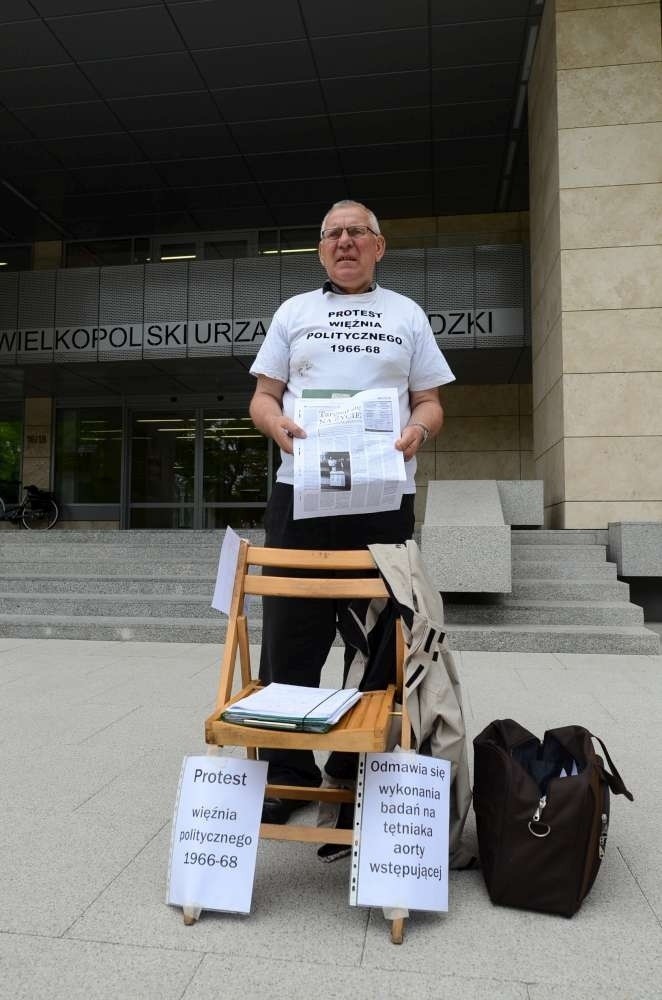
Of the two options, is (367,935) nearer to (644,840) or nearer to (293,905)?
(293,905)

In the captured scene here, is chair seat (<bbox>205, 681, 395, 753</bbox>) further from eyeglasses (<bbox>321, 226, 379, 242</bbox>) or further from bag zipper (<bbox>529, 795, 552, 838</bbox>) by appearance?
eyeglasses (<bbox>321, 226, 379, 242</bbox>)

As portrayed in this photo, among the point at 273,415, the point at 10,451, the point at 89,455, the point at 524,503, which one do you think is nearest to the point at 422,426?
the point at 273,415

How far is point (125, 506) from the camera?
13969 mm

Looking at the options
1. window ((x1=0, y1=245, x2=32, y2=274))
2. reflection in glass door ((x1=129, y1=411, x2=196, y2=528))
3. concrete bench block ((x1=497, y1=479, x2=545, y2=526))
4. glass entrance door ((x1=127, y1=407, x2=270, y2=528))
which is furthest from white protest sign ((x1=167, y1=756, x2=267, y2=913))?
window ((x1=0, y1=245, x2=32, y2=274))

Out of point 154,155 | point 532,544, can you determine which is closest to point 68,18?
point 154,155

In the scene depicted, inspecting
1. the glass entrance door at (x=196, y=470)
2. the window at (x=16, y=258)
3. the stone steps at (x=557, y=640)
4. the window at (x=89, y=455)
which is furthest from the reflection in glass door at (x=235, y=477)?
the stone steps at (x=557, y=640)

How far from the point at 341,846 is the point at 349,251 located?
1.80 m

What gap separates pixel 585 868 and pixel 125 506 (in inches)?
517

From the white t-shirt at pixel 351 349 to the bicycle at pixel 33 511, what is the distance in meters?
12.5

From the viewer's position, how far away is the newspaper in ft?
6.54

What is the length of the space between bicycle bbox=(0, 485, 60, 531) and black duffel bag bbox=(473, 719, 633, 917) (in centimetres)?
1315

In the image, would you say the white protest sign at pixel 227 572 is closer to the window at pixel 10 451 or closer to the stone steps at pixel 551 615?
the stone steps at pixel 551 615

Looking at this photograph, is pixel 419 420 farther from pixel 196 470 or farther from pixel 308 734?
pixel 196 470

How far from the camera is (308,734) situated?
5.23 feet
